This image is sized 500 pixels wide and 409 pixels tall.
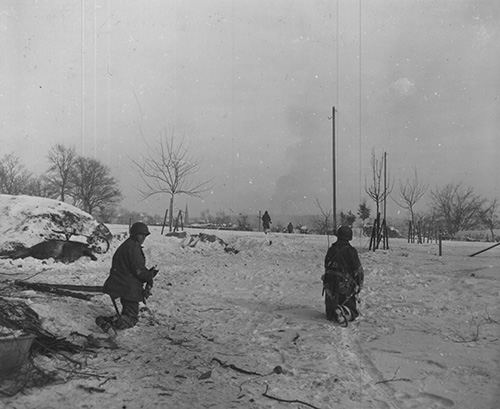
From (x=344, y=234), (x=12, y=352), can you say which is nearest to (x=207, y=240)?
(x=344, y=234)

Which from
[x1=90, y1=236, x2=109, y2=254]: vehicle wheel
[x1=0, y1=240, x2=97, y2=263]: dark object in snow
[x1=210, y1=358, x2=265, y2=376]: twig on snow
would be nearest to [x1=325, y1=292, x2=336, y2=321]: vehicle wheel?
[x1=210, y1=358, x2=265, y2=376]: twig on snow

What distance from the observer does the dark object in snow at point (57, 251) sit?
11.2 m

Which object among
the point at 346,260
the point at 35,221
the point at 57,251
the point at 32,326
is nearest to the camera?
the point at 32,326

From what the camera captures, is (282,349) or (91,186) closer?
(282,349)

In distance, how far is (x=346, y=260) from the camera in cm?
670

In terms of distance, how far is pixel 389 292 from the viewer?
8.44 meters

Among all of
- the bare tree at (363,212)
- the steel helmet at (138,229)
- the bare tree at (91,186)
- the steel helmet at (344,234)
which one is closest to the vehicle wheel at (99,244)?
the steel helmet at (138,229)

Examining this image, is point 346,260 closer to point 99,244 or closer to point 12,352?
point 12,352

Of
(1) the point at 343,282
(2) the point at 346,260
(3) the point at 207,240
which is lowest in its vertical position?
(1) the point at 343,282

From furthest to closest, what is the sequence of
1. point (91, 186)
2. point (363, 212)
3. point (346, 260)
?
1. point (91, 186)
2. point (363, 212)
3. point (346, 260)

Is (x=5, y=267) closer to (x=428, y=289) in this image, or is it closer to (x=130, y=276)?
(x=130, y=276)

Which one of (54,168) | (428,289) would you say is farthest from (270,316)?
(54,168)

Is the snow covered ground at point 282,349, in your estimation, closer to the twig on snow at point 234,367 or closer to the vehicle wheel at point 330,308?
the twig on snow at point 234,367

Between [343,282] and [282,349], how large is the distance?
1898 mm
